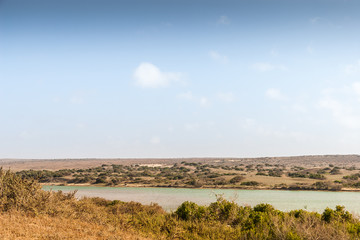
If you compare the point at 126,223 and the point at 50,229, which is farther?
the point at 126,223

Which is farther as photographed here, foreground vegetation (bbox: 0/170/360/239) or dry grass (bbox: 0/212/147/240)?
foreground vegetation (bbox: 0/170/360/239)

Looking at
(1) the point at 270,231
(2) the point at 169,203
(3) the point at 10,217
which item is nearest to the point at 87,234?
(3) the point at 10,217

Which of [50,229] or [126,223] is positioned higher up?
[50,229]

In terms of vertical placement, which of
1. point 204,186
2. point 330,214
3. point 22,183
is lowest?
point 204,186

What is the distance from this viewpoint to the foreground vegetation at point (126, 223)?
9.52 metres

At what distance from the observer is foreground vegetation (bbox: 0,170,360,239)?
952 centimetres

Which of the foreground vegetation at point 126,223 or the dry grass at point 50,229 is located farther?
the foreground vegetation at point 126,223

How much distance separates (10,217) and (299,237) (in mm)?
→ 10279

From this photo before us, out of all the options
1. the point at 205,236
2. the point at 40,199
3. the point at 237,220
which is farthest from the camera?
the point at 237,220

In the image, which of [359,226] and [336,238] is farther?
[359,226]

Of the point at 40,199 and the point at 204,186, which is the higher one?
the point at 40,199

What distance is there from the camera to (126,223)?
12.5m

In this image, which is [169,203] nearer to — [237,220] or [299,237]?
[237,220]

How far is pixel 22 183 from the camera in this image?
43.6ft
